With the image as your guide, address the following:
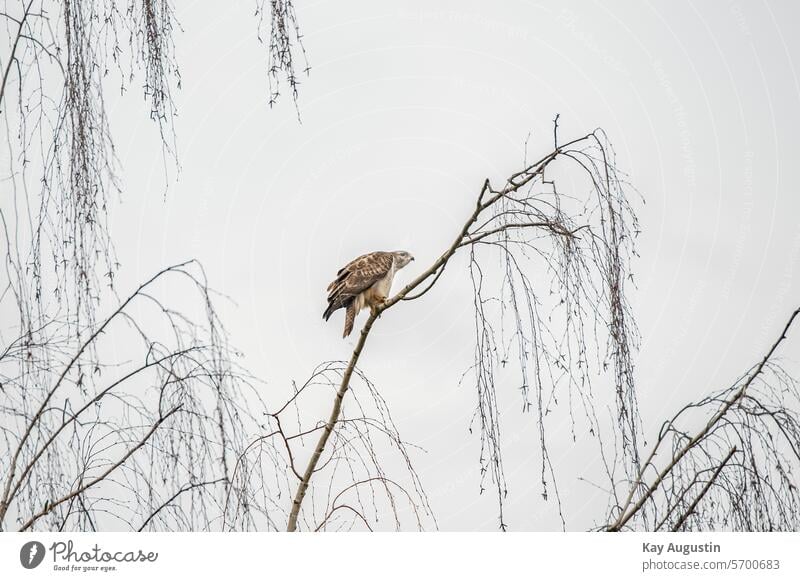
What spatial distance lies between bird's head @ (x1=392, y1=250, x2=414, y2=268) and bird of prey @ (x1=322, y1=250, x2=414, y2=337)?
8 centimetres

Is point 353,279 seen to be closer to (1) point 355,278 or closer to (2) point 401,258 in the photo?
(1) point 355,278

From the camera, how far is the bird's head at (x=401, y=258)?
314 centimetres

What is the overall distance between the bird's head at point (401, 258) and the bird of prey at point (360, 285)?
0.26 feet

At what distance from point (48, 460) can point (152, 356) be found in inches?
9.3

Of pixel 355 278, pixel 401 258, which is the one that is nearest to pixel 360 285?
pixel 355 278

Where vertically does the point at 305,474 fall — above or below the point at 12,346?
below

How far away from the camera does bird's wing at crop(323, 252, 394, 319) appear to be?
279 centimetres

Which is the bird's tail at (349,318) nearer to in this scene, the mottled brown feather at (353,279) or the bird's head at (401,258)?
the mottled brown feather at (353,279)
